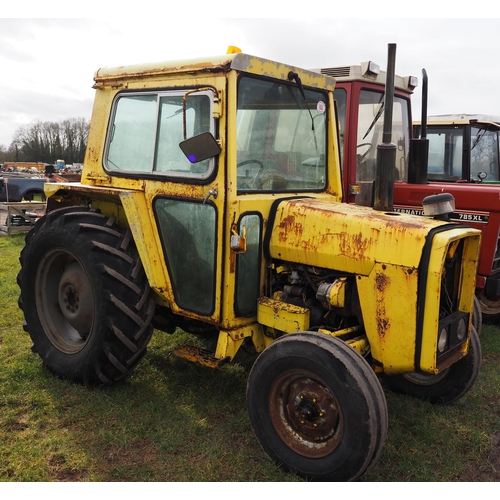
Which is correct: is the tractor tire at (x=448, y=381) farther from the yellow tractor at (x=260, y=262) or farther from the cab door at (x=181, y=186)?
the cab door at (x=181, y=186)

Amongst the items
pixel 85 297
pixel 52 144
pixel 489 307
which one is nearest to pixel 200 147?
pixel 85 297

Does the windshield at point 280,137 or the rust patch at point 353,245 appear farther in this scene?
the windshield at point 280,137

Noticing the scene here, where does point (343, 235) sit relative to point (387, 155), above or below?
below

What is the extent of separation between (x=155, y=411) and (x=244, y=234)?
1401mm

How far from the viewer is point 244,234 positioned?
332cm

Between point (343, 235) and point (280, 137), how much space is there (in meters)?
0.90

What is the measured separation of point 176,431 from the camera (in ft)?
11.3

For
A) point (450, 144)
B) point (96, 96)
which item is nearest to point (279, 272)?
point (96, 96)

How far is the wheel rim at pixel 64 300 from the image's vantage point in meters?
3.99

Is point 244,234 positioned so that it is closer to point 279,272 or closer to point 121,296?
point 279,272

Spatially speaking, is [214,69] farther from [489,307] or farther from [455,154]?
→ [455,154]

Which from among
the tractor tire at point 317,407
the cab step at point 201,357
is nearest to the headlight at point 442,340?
the tractor tire at point 317,407

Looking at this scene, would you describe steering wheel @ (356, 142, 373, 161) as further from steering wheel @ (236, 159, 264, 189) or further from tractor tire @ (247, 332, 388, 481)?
tractor tire @ (247, 332, 388, 481)

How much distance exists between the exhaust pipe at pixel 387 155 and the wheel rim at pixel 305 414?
1.29m
